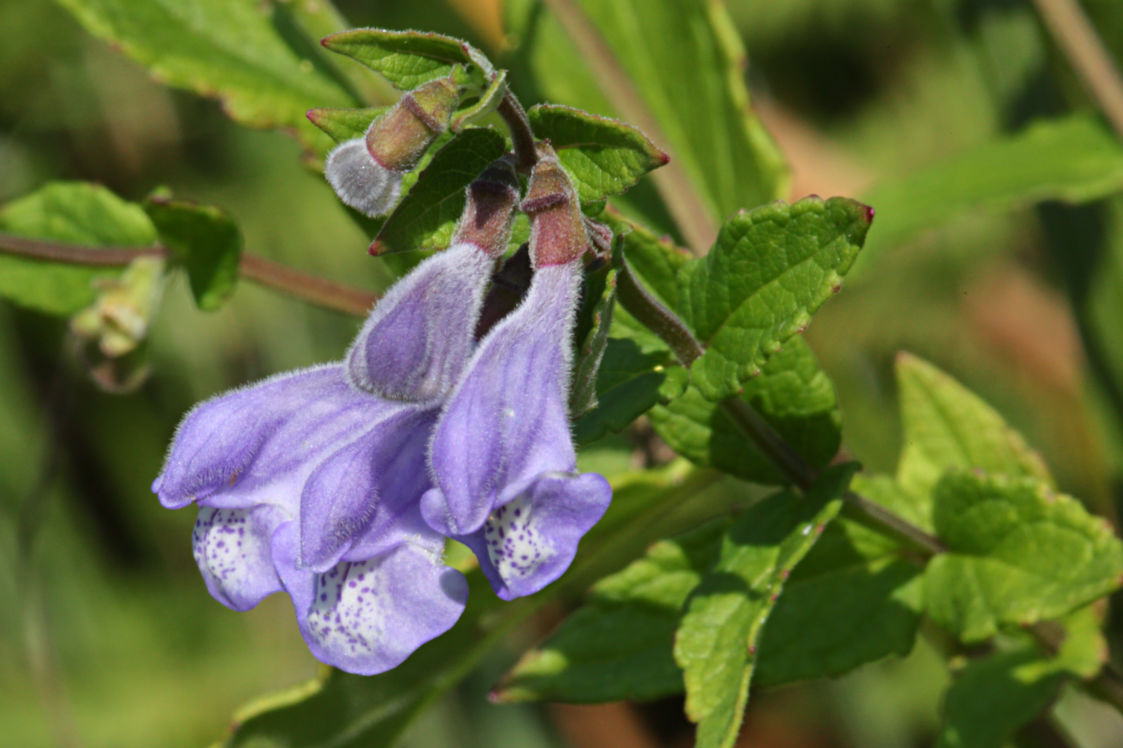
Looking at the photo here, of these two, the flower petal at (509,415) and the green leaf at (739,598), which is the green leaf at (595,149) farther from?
the green leaf at (739,598)

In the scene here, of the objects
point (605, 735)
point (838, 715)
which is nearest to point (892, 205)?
point (838, 715)

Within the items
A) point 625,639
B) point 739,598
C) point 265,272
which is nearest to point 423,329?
point 739,598

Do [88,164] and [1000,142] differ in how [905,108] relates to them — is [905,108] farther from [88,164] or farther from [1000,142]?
[88,164]

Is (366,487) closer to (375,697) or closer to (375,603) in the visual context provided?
(375,603)

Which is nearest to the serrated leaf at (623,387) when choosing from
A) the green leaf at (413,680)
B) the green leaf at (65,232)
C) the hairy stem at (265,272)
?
the green leaf at (413,680)

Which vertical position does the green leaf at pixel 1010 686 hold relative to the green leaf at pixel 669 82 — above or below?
below

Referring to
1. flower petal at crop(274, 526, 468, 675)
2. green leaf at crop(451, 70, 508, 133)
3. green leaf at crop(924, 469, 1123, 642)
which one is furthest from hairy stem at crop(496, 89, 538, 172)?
green leaf at crop(924, 469, 1123, 642)
